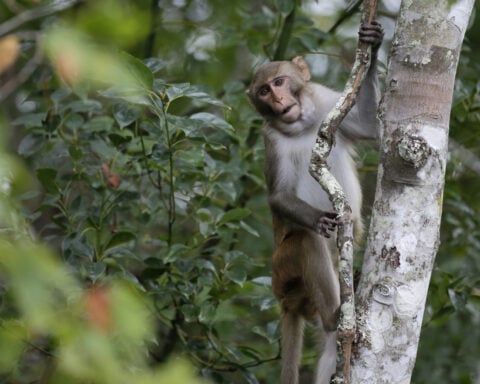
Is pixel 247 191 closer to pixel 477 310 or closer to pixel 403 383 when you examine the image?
pixel 477 310

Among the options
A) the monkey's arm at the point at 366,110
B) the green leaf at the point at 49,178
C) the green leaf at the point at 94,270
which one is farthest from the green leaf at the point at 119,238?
the monkey's arm at the point at 366,110

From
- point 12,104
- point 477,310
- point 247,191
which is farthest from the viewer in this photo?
point 12,104

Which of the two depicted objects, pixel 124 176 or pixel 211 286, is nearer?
pixel 211 286

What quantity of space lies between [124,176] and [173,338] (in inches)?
54.0

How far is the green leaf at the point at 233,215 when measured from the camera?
5508 millimetres

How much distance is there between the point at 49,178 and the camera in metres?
5.36

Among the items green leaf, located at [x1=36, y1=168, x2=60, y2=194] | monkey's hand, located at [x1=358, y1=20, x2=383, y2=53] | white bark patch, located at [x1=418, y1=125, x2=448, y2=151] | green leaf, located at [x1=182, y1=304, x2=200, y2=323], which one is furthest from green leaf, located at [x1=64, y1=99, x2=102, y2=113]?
white bark patch, located at [x1=418, y1=125, x2=448, y2=151]

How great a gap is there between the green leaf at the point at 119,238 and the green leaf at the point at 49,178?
1.78 ft

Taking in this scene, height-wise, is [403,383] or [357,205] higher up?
[403,383]

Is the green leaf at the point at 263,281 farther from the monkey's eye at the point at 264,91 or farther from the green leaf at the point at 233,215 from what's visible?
the monkey's eye at the point at 264,91

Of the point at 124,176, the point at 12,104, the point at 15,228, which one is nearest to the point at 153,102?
the point at 15,228

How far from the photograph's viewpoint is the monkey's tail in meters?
5.28

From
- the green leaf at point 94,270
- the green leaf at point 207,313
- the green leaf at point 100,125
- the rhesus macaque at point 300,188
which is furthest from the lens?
the green leaf at point 100,125

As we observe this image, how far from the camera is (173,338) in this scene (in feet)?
21.0
